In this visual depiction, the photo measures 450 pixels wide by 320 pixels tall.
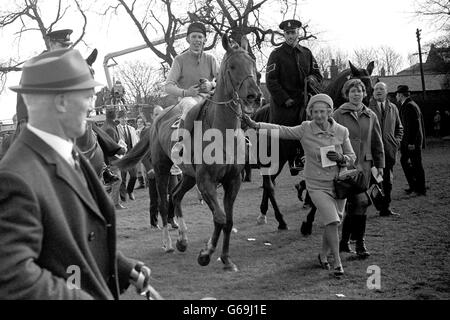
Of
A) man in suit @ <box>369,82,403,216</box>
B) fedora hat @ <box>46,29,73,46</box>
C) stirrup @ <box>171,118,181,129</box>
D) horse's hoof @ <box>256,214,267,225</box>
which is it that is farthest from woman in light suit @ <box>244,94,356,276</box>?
man in suit @ <box>369,82,403,216</box>

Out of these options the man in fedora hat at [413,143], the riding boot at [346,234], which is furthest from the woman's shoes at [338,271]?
the man in fedora hat at [413,143]

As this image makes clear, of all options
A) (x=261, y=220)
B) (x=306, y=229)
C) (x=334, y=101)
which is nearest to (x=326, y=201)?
(x=306, y=229)

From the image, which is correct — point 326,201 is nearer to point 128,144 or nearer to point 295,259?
point 295,259

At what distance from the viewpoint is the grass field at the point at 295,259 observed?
5.61 meters

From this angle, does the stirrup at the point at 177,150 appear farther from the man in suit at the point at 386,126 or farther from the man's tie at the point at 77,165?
the man's tie at the point at 77,165

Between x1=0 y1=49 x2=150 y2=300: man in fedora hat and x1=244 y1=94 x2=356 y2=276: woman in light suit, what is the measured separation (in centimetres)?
396

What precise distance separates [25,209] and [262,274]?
15.3ft

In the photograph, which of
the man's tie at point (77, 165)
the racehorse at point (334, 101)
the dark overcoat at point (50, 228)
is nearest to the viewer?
the dark overcoat at point (50, 228)

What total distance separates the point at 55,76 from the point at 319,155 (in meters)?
4.49

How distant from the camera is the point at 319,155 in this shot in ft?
21.1

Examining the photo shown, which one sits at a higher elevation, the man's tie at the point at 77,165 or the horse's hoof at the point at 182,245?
the man's tie at the point at 77,165

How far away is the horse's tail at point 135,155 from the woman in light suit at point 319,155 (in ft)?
10.2
